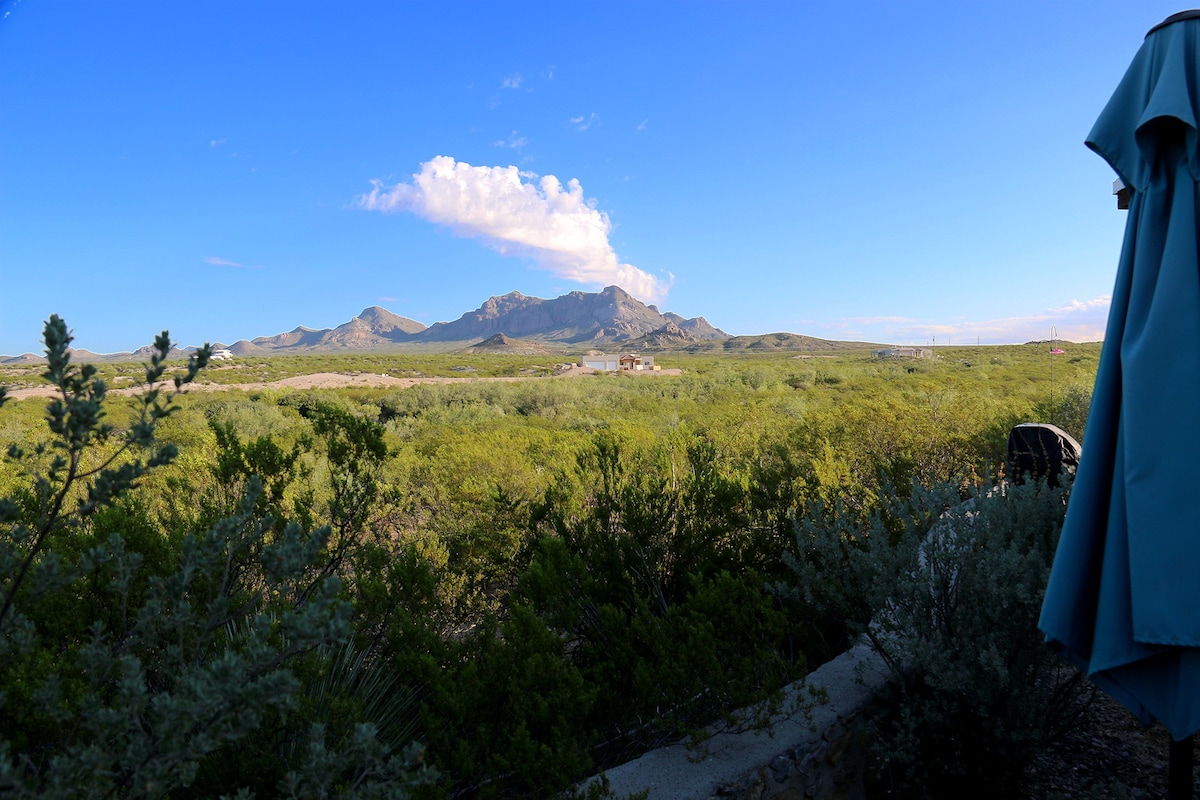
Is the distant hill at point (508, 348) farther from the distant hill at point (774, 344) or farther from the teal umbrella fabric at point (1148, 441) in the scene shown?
the teal umbrella fabric at point (1148, 441)

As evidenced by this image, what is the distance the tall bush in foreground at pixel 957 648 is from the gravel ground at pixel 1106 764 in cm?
12

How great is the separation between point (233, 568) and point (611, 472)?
2.18 m

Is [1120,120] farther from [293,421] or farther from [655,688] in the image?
[293,421]

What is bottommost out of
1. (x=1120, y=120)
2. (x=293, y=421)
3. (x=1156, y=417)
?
(x=293, y=421)

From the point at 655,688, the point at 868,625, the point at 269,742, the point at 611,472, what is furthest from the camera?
the point at 611,472

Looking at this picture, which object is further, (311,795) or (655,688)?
(655,688)

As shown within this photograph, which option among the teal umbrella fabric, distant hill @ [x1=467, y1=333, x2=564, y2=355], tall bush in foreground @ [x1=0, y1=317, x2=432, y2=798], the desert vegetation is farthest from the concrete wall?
distant hill @ [x1=467, y1=333, x2=564, y2=355]

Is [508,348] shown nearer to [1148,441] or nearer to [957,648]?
[957,648]

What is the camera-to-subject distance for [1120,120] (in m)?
2.03

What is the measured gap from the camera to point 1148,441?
1.68 metres

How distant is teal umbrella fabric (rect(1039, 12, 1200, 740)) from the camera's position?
1629mm

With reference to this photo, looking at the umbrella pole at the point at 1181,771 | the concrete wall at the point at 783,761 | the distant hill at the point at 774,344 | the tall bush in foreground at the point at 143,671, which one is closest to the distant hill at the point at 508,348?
the distant hill at the point at 774,344

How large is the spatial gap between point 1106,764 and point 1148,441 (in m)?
1.67

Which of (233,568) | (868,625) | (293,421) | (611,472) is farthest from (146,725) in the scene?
(293,421)
